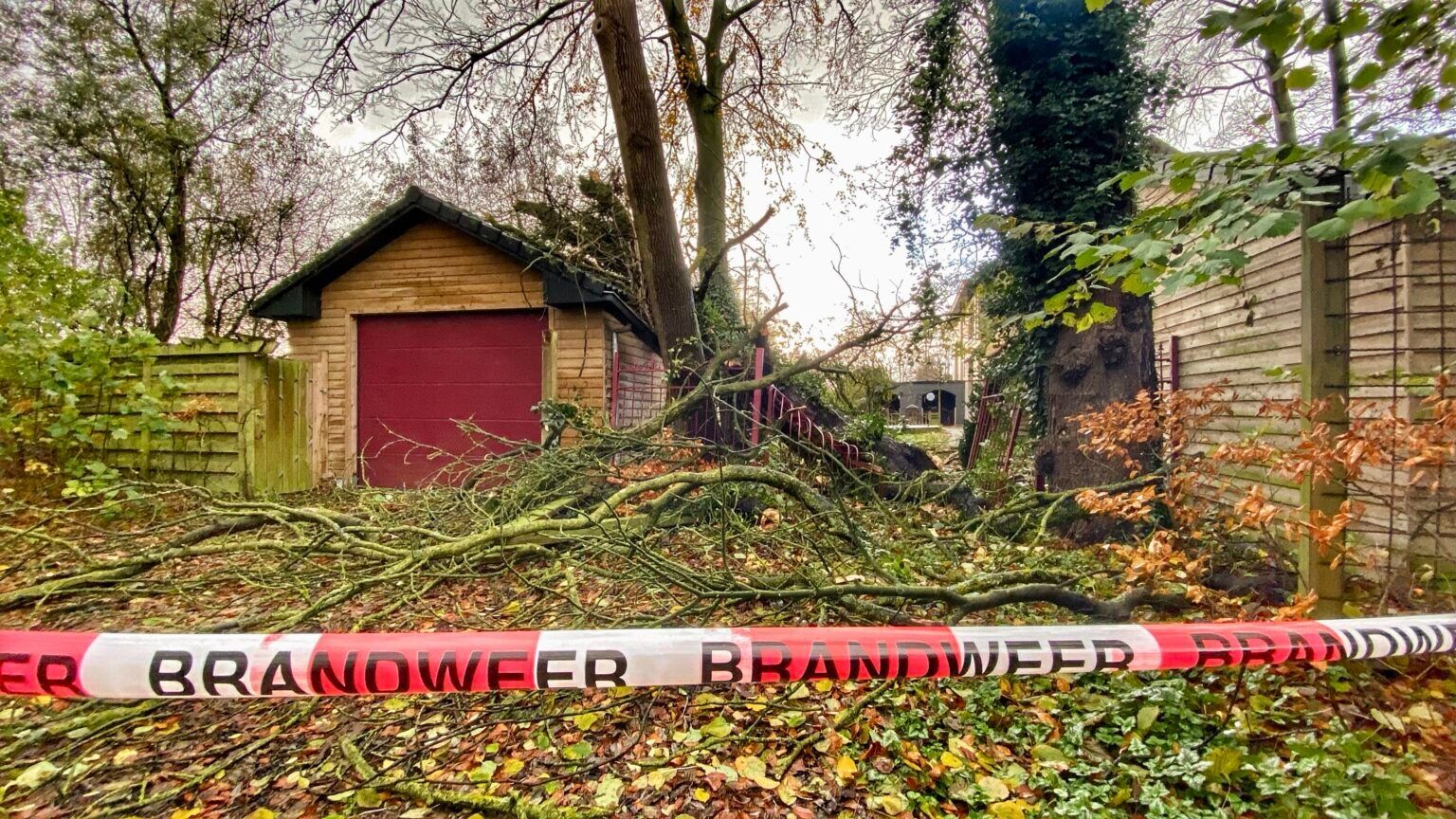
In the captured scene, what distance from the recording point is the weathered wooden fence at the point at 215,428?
643 cm

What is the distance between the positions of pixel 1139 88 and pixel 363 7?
8193mm

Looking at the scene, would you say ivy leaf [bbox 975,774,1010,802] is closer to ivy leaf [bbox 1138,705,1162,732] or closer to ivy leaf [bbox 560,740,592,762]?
ivy leaf [bbox 1138,705,1162,732]

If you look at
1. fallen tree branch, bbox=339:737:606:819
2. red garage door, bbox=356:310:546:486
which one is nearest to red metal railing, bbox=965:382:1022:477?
red garage door, bbox=356:310:546:486

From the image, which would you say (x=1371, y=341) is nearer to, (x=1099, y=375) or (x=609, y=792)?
(x=1099, y=375)

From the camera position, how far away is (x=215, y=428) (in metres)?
6.49

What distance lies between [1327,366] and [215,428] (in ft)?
30.8

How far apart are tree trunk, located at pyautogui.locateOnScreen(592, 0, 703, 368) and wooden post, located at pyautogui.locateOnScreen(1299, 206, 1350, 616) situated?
4032 millimetres

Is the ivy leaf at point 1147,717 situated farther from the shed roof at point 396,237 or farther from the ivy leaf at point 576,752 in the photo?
the shed roof at point 396,237

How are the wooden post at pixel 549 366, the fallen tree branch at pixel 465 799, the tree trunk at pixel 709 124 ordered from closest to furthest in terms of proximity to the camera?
1. the fallen tree branch at pixel 465 799
2. the wooden post at pixel 549 366
3. the tree trunk at pixel 709 124

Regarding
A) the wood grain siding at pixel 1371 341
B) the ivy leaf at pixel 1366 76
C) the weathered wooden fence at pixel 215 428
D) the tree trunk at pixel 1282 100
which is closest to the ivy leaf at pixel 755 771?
the wood grain siding at pixel 1371 341

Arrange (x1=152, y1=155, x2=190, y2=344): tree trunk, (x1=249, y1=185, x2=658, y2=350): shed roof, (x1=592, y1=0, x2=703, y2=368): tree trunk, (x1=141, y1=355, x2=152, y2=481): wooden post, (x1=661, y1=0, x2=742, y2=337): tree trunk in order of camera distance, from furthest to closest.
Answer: (x1=152, y1=155, x2=190, y2=344): tree trunk
(x1=661, y1=0, x2=742, y2=337): tree trunk
(x1=249, y1=185, x2=658, y2=350): shed roof
(x1=141, y1=355, x2=152, y2=481): wooden post
(x1=592, y1=0, x2=703, y2=368): tree trunk

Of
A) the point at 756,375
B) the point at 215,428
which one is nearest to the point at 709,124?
the point at 756,375

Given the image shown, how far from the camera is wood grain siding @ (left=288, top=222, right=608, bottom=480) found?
7652 millimetres

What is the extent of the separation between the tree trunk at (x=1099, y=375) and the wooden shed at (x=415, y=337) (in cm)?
527
